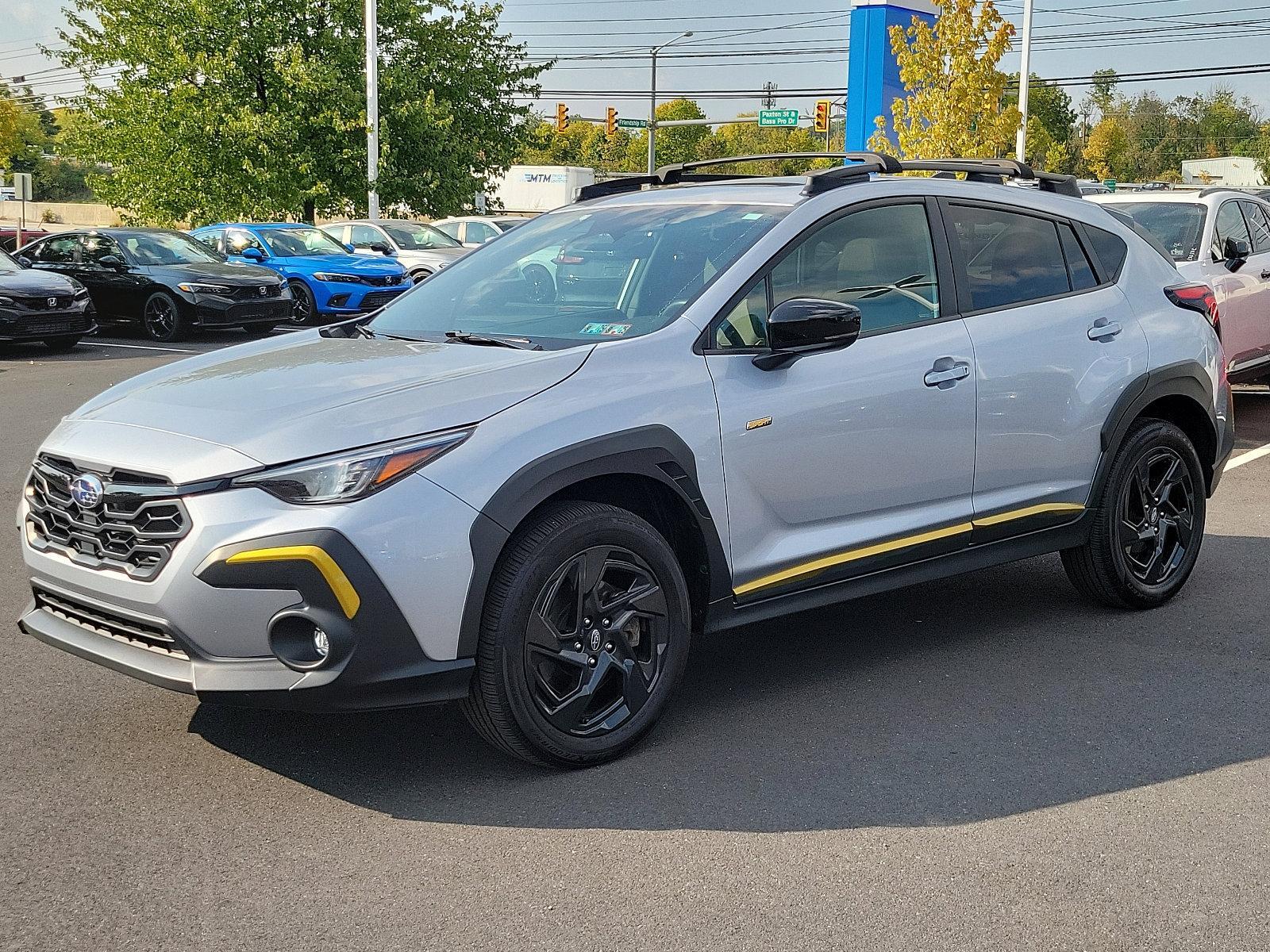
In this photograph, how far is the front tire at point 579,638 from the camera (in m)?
3.86

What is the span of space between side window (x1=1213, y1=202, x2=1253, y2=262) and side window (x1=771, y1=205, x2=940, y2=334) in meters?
7.04

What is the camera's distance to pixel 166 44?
3103 cm

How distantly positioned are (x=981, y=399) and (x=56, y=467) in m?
3.06

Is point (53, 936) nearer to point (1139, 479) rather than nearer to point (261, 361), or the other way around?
point (261, 361)

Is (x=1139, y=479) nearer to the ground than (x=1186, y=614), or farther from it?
farther from it

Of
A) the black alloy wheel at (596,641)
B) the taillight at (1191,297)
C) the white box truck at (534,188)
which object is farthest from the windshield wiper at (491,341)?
the white box truck at (534,188)

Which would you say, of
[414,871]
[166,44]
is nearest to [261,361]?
[414,871]

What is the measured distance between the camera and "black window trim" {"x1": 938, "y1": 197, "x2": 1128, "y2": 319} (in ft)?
16.9

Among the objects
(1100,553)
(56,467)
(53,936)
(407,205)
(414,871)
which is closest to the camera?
(53,936)

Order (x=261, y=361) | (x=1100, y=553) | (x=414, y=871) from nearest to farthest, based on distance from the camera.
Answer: (x=414, y=871)
(x=261, y=361)
(x=1100, y=553)

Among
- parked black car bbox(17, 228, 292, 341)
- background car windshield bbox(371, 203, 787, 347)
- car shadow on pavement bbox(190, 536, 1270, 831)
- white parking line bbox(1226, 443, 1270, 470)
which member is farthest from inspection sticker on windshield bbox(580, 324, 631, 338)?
parked black car bbox(17, 228, 292, 341)

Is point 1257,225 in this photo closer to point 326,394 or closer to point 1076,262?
point 1076,262

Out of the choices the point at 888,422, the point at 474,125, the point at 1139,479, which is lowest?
the point at 1139,479

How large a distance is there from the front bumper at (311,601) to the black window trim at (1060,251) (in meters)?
2.29
